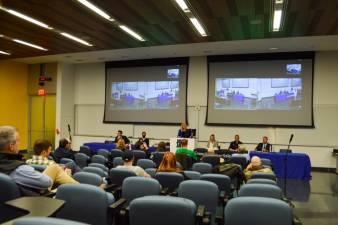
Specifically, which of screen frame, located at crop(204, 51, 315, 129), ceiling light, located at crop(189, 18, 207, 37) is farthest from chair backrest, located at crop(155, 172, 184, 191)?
screen frame, located at crop(204, 51, 315, 129)

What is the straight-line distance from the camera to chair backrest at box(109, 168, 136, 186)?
14.7 ft

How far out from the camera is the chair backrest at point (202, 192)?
3.35 m

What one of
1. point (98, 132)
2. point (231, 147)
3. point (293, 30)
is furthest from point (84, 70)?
point (293, 30)

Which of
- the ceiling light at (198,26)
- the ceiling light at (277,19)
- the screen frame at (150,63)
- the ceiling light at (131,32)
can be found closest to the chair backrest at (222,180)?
the ceiling light at (277,19)

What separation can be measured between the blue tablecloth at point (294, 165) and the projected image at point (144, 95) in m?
4.76

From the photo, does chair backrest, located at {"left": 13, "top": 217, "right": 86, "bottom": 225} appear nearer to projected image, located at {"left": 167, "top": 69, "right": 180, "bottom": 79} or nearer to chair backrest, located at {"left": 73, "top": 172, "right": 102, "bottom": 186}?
chair backrest, located at {"left": 73, "top": 172, "right": 102, "bottom": 186}

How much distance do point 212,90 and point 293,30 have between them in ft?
15.2

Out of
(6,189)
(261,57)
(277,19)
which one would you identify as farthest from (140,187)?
(261,57)

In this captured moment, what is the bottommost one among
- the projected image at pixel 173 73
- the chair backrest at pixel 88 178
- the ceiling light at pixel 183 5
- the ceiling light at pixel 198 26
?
the chair backrest at pixel 88 178

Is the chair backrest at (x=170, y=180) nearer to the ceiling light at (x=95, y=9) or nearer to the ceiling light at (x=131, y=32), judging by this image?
the ceiling light at (x=95, y=9)

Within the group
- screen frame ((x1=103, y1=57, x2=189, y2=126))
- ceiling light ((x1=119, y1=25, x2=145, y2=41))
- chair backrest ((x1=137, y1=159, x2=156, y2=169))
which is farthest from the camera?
screen frame ((x1=103, y1=57, x2=189, y2=126))

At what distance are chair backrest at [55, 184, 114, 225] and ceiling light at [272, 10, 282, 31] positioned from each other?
18.0ft

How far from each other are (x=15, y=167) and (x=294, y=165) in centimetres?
779

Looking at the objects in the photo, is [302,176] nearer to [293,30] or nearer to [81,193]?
[293,30]
